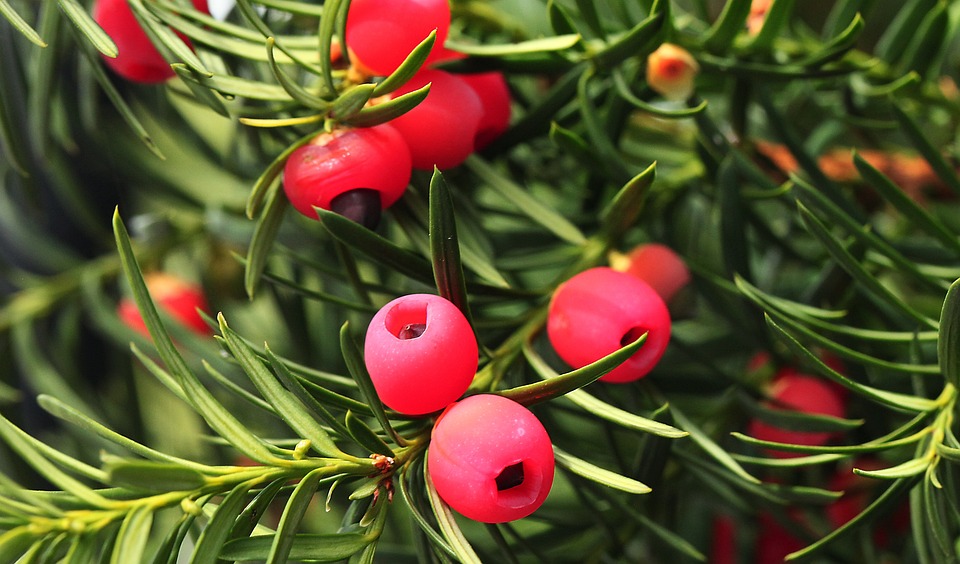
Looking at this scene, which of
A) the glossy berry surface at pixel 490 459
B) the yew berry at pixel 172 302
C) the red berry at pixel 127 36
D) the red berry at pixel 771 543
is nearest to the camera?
the glossy berry surface at pixel 490 459

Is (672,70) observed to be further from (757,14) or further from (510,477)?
(510,477)

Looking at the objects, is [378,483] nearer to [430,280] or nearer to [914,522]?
[430,280]

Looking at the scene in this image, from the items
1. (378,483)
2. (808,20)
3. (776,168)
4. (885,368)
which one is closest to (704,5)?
(776,168)

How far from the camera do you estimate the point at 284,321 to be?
580 mm

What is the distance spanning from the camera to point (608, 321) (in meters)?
0.37

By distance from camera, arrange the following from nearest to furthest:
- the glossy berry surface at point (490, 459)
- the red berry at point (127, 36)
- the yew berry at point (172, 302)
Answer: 1. the glossy berry surface at point (490, 459)
2. the red berry at point (127, 36)
3. the yew berry at point (172, 302)

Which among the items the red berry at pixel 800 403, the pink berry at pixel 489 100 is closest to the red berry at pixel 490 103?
the pink berry at pixel 489 100

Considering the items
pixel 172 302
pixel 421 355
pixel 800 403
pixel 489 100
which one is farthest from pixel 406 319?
pixel 172 302

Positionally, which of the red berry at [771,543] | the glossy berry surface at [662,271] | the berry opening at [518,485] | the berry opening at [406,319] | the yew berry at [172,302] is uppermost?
the berry opening at [406,319]

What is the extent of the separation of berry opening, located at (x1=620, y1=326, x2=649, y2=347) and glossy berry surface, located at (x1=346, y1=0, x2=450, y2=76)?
157 millimetres

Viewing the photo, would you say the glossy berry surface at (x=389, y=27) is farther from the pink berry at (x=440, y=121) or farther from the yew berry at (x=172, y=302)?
the yew berry at (x=172, y=302)

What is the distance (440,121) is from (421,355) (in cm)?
12

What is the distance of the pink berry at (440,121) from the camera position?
0.38 meters

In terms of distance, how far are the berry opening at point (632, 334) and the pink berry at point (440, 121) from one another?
4.3 inches
